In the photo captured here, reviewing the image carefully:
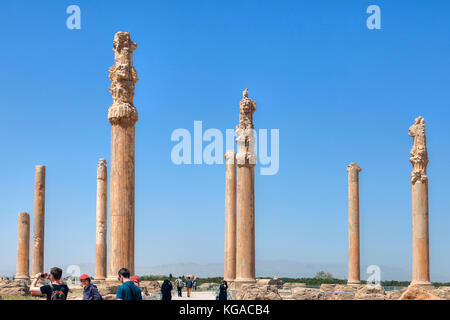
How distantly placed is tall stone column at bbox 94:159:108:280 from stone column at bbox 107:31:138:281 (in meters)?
17.8

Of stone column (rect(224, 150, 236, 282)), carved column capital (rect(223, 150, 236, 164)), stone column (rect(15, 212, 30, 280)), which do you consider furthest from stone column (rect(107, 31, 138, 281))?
stone column (rect(15, 212, 30, 280))

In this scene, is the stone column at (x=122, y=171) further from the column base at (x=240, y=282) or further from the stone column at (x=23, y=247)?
the stone column at (x=23, y=247)

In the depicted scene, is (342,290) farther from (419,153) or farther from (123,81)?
(123,81)

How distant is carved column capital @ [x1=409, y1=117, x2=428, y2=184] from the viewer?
31.6m

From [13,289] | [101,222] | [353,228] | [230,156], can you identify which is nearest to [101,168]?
[101,222]

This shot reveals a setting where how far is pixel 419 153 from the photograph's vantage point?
31.7 meters

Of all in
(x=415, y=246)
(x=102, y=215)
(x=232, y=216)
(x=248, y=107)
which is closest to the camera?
(x=248, y=107)

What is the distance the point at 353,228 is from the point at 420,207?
4949 millimetres
